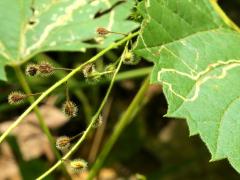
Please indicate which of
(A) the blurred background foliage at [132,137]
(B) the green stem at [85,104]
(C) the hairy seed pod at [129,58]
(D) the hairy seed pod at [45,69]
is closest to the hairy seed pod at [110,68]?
(C) the hairy seed pod at [129,58]

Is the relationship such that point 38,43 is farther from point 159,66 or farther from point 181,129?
point 181,129

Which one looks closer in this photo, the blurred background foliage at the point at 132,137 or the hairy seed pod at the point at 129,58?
the hairy seed pod at the point at 129,58

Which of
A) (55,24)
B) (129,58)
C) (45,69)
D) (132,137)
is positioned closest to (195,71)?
(129,58)

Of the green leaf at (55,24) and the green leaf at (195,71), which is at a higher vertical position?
the green leaf at (195,71)

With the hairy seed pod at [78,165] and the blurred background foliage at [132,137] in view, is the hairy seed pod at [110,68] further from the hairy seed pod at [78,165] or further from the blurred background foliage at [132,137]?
the blurred background foliage at [132,137]

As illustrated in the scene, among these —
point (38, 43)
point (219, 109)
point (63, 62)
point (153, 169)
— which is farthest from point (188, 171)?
point (219, 109)

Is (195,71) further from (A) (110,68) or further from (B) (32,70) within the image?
(B) (32,70)
